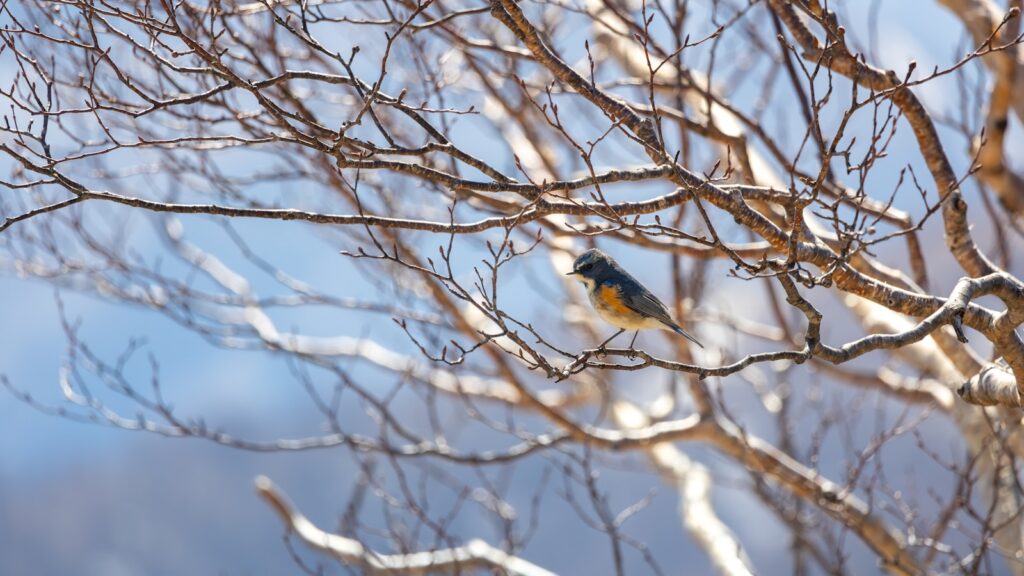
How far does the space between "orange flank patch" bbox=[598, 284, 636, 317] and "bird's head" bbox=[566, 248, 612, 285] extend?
0.10 m

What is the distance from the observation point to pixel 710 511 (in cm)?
691

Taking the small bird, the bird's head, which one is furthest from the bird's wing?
the bird's head

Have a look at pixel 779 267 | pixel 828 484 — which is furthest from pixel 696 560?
pixel 779 267

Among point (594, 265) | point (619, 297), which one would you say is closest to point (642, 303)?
point (619, 297)

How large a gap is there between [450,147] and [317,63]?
3399 millimetres

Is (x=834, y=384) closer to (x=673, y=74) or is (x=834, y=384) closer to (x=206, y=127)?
(x=673, y=74)

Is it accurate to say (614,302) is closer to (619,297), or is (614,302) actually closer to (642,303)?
(619,297)

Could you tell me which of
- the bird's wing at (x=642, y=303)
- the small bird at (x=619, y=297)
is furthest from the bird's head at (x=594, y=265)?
the bird's wing at (x=642, y=303)

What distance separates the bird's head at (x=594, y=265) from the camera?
4.80 m

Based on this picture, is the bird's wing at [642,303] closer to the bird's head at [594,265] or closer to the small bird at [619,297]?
the small bird at [619,297]

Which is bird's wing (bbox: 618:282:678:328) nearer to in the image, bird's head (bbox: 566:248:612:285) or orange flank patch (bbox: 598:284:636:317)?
orange flank patch (bbox: 598:284:636:317)

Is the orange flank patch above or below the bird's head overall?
below

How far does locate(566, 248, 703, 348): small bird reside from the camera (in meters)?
4.71

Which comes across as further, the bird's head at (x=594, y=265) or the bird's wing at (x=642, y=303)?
the bird's head at (x=594, y=265)
